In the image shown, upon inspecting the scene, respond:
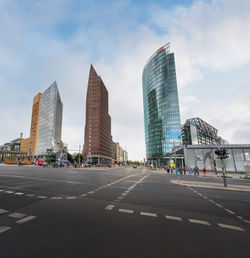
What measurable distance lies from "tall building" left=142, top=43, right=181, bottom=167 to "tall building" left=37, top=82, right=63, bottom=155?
75278 millimetres

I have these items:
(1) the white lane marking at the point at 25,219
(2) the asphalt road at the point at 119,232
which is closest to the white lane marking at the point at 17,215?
(2) the asphalt road at the point at 119,232

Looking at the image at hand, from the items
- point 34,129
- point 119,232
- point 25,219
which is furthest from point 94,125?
point 119,232

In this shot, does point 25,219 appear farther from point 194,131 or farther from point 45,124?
point 45,124

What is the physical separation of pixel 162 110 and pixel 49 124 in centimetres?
9071

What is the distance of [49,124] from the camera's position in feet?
378

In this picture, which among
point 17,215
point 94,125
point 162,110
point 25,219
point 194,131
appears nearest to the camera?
point 25,219

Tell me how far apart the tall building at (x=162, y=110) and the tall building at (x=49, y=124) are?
75278mm

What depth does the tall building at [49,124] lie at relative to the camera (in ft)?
366

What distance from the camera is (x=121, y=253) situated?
2434 mm

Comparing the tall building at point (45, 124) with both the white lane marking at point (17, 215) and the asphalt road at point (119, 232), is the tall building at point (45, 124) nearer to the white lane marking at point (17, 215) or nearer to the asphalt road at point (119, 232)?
the white lane marking at point (17, 215)

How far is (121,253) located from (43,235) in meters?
1.83

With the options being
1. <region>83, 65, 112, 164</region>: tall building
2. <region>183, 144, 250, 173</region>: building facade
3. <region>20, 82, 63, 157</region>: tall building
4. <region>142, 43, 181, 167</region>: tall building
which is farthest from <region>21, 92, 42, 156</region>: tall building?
<region>183, 144, 250, 173</region>: building facade

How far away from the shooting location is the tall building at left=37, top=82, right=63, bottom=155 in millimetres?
111550

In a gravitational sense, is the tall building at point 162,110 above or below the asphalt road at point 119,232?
above
